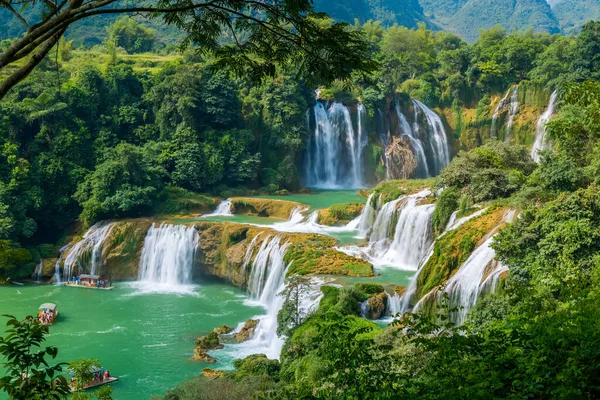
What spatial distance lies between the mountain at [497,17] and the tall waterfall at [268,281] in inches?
4260

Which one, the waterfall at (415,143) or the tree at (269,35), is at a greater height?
the waterfall at (415,143)

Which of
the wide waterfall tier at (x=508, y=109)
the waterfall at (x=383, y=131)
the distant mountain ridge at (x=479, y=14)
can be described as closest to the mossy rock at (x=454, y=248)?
the waterfall at (x=383, y=131)

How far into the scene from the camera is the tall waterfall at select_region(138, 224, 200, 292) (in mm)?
20625

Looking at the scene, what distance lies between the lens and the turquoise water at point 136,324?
13133 mm

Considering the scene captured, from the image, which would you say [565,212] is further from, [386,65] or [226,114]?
[386,65]

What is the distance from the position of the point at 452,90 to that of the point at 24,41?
113 feet

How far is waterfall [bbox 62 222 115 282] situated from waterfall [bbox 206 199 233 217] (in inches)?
187

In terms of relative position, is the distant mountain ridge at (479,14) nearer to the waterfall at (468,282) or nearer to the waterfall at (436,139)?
the waterfall at (436,139)

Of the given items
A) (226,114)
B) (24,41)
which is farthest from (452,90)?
(24,41)

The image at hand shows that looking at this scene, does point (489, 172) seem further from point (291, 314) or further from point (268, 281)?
point (268, 281)

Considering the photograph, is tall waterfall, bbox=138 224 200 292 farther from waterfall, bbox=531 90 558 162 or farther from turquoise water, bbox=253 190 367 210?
waterfall, bbox=531 90 558 162

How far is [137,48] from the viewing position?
43.3 meters

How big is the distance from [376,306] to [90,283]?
11179 millimetres

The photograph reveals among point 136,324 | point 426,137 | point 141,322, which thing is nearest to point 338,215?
point 141,322
